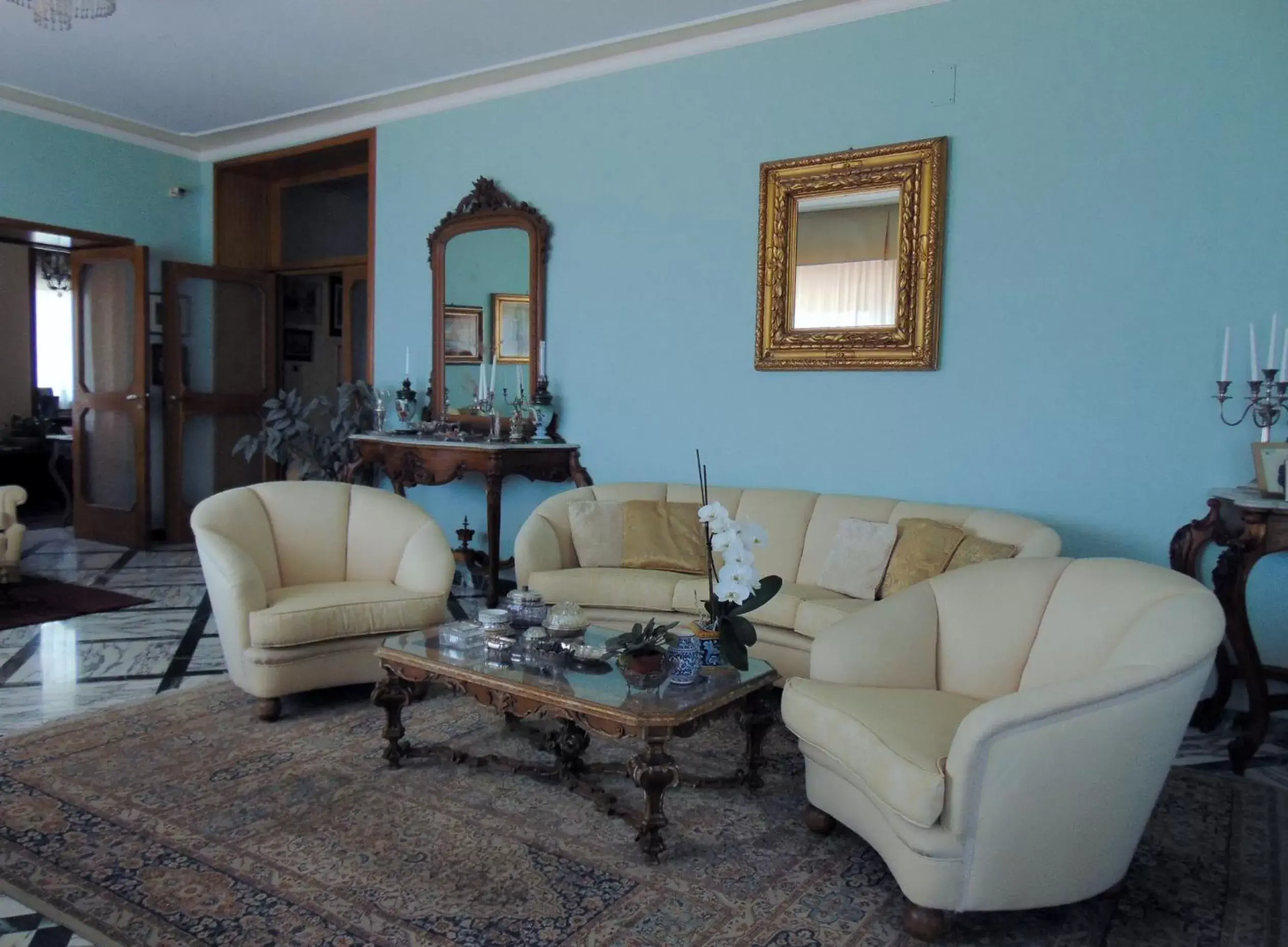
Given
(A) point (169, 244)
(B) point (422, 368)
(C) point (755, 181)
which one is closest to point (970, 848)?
(C) point (755, 181)

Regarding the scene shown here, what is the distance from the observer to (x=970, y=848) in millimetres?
1987

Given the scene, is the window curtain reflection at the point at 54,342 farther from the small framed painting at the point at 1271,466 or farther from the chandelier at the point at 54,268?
the small framed painting at the point at 1271,466

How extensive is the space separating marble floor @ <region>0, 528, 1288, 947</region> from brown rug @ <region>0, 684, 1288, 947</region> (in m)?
0.14

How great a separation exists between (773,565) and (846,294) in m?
1.30

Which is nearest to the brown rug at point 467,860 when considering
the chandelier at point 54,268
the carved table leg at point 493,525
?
the carved table leg at point 493,525

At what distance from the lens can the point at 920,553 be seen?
138 inches

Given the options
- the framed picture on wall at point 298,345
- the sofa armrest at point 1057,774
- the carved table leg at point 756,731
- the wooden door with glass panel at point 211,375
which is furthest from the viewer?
the framed picture on wall at point 298,345

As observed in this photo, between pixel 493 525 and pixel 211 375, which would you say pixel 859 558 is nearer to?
pixel 493 525

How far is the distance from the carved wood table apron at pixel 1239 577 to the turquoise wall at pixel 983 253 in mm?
190

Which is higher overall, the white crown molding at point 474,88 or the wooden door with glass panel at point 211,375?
the white crown molding at point 474,88

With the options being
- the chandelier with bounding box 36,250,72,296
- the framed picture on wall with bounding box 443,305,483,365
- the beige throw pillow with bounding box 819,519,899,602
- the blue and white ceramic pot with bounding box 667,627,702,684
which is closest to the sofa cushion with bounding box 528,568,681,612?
the beige throw pillow with bounding box 819,519,899,602

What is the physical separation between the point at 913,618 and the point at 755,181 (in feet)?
8.54

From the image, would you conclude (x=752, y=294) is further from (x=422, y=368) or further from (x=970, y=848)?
(x=970, y=848)

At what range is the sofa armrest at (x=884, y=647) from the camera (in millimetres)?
2547
